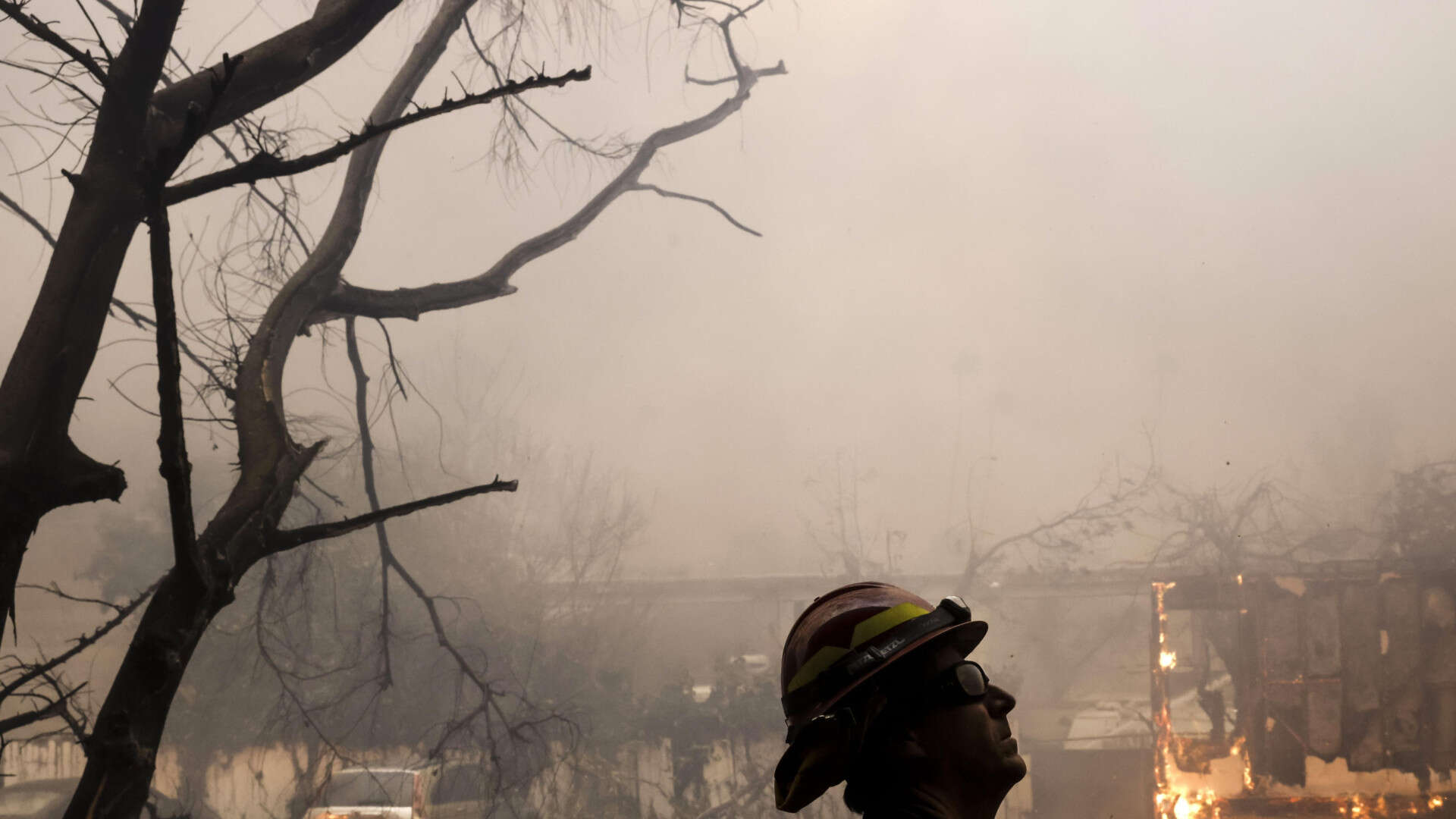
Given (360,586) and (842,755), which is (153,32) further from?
(360,586)

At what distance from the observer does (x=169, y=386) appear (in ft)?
4.18

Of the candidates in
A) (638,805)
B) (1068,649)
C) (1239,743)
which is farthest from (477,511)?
(1239,743)

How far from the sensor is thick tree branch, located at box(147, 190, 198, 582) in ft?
3.84

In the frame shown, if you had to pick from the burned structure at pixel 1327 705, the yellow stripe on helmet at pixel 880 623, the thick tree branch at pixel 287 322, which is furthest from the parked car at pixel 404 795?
the yellow stripe on helmet at pixel 880 623

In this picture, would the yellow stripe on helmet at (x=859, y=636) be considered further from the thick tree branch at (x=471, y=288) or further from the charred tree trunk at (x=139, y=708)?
the thick tree branch at (x=471, y=288)

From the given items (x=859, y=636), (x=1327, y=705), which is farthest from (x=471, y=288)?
(x=1327, y=705)

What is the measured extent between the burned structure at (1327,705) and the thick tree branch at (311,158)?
5.74 m

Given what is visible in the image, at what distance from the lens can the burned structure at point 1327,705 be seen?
5555 mm

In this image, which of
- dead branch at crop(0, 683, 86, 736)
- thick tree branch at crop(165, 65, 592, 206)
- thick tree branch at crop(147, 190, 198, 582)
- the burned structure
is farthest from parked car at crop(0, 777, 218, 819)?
the burned structure

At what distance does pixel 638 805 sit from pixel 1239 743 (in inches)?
150

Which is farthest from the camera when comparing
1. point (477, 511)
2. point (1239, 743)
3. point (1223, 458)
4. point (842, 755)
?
point (1223, 458)

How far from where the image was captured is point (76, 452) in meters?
1.65

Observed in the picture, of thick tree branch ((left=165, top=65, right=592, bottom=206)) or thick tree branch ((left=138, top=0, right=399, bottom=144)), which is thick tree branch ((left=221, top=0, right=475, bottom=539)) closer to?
thick tree branch ((left=138, top=0, right=399, bottom=144))

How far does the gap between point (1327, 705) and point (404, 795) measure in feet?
18.6
